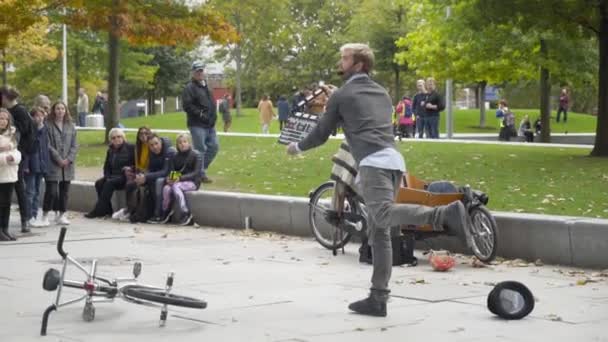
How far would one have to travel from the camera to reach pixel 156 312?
9133mm

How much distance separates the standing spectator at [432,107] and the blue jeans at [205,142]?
10992mm

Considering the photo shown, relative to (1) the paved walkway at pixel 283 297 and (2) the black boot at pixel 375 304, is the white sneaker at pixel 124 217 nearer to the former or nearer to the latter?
(1) the paved walkway at pixel 283 297

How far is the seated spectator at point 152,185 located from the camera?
16562 mm

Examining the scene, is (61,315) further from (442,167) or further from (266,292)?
(442,167)

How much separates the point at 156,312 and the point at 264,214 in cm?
616

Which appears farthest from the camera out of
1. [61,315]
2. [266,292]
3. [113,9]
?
[113,9]

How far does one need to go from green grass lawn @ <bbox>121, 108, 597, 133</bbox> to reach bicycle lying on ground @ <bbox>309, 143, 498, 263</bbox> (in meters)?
33.1

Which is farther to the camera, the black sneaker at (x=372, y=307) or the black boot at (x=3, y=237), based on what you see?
the black boot at (x=3, y=237)

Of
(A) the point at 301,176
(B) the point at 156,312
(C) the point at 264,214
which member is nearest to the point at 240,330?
(B) the point at 156,312

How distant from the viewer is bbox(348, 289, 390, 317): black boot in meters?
8.88

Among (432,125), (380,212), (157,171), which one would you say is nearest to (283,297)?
(380,212)

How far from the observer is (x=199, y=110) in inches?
734

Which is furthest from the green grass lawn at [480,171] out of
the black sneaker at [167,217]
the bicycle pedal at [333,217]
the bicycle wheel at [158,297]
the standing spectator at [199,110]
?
the bicycle wheel at [158,297]

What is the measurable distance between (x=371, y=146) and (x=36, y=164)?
25.7ft
